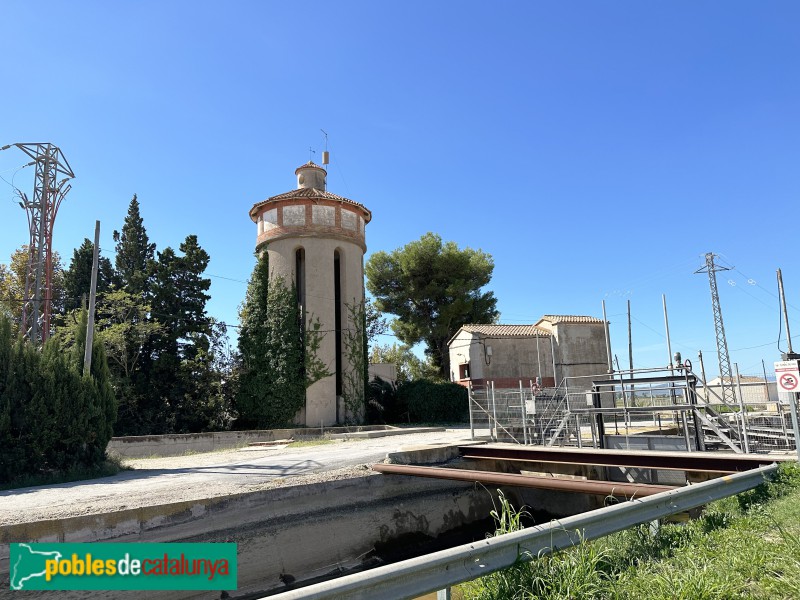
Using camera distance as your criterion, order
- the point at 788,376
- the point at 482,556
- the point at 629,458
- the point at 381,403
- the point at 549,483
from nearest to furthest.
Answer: the point at 482,556
the point at 549,483
the point at 788,376
the point at 629,458
the point at 381,403

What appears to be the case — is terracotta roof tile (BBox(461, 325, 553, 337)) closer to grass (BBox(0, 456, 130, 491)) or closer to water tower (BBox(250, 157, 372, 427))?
water tower (BBox(250, 157, 372, 427))

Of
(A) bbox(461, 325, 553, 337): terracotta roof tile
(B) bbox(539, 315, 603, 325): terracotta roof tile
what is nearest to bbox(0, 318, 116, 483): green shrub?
(A) bbox(461, 325, 553, 337): terracotta roof tile

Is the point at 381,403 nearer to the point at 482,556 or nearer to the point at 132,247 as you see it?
the point at 132,247

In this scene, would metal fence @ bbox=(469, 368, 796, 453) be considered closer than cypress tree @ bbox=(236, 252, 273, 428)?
Yes

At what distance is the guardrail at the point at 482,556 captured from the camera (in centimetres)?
308

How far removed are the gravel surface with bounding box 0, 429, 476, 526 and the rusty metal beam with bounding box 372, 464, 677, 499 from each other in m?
1.28

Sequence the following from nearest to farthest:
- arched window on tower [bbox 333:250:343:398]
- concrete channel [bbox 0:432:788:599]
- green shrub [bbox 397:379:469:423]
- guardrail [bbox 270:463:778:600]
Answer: guardrail [bbox 270:463:778:600] < concrete channel [bbox 0:432:788:599] < arched window on tower [bbox 333:250:343:398] < green shrub [bbox 397:379:469:423]

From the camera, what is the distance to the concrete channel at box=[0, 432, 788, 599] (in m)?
7.79

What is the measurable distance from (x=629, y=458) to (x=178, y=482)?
9.49m

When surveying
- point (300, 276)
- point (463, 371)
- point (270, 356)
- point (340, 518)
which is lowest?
point (340, 518)

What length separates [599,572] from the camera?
12.9 ft

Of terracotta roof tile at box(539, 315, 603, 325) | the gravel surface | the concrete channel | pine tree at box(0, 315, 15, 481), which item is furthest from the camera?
terracotta roof tile at box(539, 315, 603, 325)

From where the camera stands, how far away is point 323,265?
94.9 feet

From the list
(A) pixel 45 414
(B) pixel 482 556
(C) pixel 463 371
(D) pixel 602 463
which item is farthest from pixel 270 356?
(B) pixel 482 556
